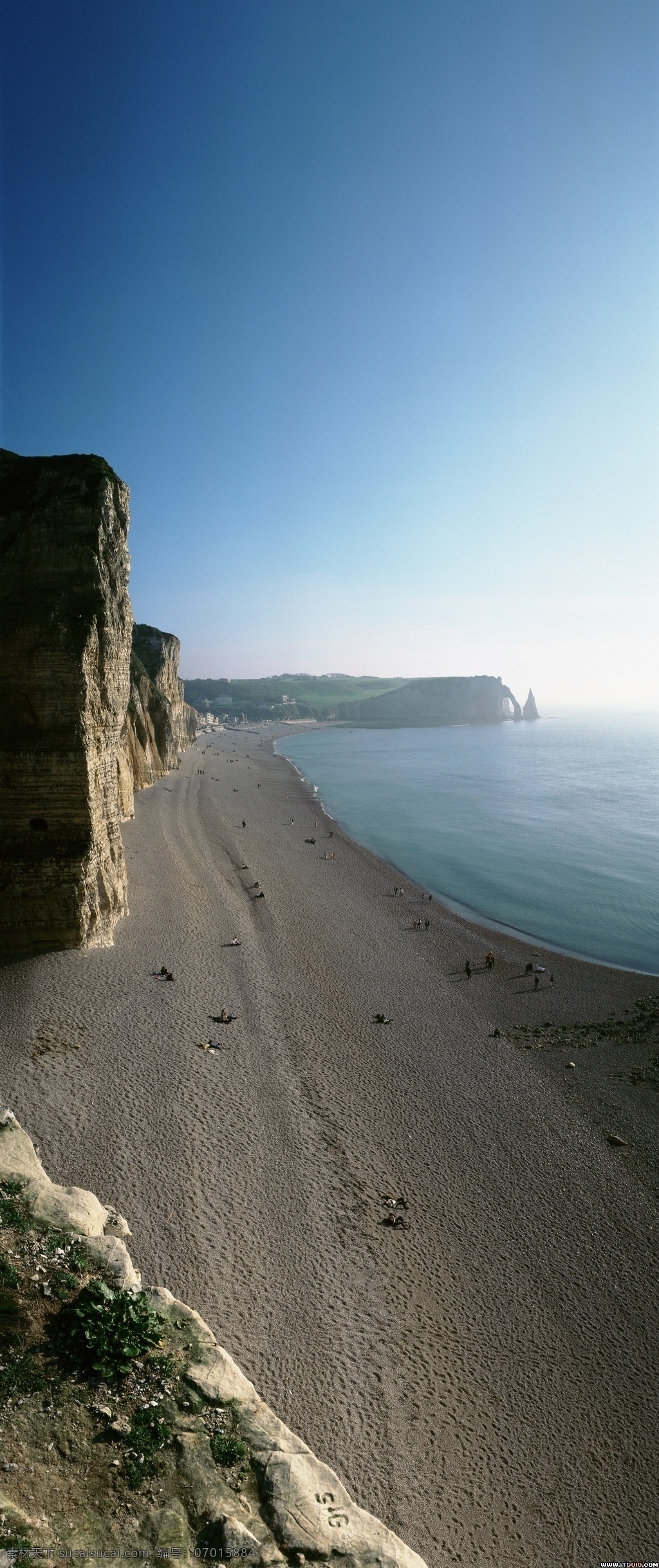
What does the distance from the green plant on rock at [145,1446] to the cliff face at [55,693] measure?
1387 centimetres

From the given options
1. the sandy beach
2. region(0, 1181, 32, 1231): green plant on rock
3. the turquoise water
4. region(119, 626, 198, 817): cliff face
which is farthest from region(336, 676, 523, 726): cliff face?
region(0, 1181, 32, 1231): green plant on rock

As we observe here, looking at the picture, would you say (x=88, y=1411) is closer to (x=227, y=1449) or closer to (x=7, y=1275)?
(x=227, y=1449)

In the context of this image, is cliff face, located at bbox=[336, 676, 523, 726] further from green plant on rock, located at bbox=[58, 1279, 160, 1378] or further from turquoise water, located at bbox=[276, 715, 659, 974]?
green plant on rock, located at bbox=[58, 1279, 160, 1378]

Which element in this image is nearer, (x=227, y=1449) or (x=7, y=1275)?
(x=227, y=1449)

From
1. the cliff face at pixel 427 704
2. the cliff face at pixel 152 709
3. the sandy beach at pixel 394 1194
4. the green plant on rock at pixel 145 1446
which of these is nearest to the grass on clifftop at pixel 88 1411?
the green plant on rock at pixel 145 1446

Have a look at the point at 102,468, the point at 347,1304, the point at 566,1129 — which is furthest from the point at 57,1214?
the point at 102,468

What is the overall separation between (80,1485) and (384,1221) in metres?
8.64

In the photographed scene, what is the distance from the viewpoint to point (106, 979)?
60.6ft

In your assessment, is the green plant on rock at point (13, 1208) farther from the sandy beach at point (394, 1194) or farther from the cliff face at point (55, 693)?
the cliff face at point (55, 693)

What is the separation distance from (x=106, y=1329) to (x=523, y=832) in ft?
162

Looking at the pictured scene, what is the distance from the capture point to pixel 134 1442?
5.54m


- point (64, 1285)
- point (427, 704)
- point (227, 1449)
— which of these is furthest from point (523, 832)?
point (427, 704)

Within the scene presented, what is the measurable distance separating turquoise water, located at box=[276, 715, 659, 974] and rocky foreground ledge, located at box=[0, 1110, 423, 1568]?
25.4 m

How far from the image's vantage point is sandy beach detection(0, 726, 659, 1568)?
903 cm
